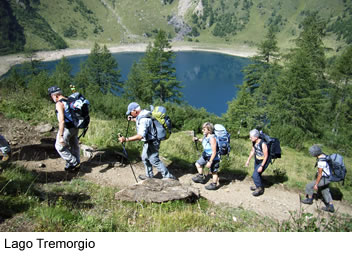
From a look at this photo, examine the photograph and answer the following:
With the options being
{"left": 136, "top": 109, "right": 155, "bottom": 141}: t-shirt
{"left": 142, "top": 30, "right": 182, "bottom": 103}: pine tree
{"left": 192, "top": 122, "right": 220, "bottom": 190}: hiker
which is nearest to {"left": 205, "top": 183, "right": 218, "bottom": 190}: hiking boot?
{"left": 192, "top": 122, "right": 220, "bottom": 190}: hiker

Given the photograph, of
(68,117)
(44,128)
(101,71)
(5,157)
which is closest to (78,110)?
(68,117)

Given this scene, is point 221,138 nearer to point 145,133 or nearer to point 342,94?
point 145,133

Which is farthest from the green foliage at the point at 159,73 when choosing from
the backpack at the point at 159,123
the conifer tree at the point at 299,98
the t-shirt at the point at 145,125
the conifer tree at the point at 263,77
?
the t-shirt at the point at 145,125

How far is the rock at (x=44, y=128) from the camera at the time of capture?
876 cm

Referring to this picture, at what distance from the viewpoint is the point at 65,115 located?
5738 millimetres

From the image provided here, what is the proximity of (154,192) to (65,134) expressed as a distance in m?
2.72

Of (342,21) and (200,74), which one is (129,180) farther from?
(342,21)

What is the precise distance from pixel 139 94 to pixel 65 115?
3656cm

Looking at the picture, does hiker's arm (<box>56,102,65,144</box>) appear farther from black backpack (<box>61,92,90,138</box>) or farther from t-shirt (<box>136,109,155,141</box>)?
t-shirt (<box>136,109,155,141</box>)

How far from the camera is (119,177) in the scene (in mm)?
6906

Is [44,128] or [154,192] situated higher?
[44,128]

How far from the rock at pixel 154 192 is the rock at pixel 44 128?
511cm

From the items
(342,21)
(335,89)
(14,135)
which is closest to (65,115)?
(14,135)

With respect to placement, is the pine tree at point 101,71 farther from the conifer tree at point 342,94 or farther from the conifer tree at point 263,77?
the conifer tree at point 342,94
